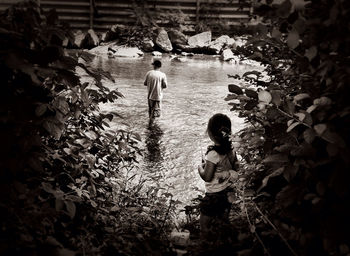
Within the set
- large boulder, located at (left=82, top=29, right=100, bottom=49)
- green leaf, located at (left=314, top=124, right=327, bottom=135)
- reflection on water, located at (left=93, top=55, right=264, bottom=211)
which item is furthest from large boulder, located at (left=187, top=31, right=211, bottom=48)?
green leaf, located at (left=314, top=124, right=327, bottom=135)

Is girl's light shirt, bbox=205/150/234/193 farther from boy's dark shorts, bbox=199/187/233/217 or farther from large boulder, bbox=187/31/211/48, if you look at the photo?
large boulder, bbox=187/31/211/48

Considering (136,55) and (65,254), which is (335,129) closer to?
(65,254)

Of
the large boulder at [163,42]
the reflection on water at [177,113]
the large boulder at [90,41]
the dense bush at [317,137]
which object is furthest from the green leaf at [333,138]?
the large boulder at [90,41]

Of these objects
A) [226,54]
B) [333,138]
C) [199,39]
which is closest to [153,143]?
[333,138]

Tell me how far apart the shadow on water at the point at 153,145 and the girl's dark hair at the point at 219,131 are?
276 centimetres

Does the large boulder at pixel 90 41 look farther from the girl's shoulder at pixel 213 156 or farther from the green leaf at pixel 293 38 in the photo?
the green leaf at pixel 293 38

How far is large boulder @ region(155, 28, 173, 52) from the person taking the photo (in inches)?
736

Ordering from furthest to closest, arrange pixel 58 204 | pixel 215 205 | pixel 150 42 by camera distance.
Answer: pixel 150 42 → pixel 215 205 → pixel 58 204

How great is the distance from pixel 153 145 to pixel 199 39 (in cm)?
1354

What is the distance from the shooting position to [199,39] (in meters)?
19.4

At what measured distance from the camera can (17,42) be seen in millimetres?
1757

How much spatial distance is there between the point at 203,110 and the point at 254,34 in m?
7.06

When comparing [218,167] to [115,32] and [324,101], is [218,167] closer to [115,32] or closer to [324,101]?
[324,101]

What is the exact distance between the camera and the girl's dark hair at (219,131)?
132 inches
